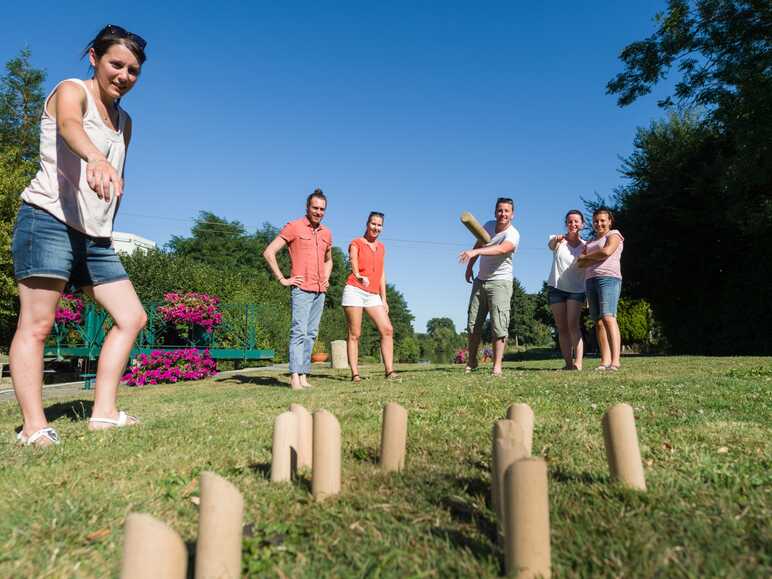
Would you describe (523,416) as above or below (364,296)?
below

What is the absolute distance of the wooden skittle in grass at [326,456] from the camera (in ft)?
6.58

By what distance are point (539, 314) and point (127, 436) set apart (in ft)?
140

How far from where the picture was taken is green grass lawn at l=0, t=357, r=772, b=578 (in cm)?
158

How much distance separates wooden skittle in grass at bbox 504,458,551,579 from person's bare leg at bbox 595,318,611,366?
6.61m

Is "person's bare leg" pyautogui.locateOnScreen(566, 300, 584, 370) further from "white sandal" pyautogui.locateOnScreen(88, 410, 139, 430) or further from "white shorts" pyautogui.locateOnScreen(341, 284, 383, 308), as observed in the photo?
"white sandal" pyautogui.locateOnScreen(88, 410, 139, 430)

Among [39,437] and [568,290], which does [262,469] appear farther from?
[568,290]

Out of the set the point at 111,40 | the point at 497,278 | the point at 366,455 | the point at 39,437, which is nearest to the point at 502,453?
the point at 366,455

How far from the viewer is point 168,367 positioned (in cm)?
1073

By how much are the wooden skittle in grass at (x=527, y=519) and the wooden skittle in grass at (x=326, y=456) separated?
0.82 metres

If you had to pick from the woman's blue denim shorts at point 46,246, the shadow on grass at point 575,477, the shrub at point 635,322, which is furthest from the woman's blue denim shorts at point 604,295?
the shrub at point 635,322

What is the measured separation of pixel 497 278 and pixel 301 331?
8.88 ft

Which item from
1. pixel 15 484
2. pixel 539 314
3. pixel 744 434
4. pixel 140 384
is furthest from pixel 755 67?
pixel 539 314

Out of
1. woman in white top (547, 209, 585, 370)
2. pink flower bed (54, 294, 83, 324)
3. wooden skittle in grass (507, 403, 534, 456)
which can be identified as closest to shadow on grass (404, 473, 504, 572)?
wooden skittle in grass (507, 403, 534, 456)

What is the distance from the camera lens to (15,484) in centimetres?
245
